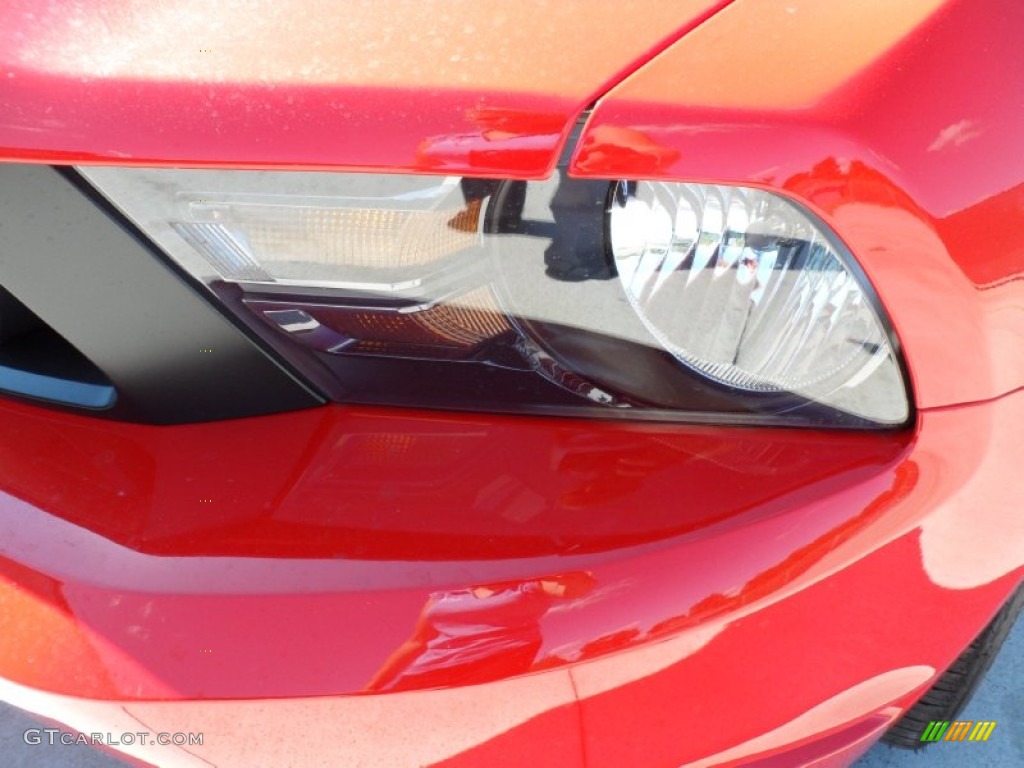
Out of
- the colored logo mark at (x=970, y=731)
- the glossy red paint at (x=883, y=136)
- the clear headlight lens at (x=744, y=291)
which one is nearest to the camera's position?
the glossy red paint at (x=883, y=136)

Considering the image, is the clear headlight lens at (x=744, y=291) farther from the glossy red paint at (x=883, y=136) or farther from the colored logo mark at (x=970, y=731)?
the colored logo mark at (x=970, y=731)

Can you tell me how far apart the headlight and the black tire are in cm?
59

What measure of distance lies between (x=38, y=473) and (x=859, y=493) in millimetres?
904

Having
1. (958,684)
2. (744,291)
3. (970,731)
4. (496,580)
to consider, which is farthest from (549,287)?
(970,731)

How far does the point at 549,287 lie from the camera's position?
1.03 meters

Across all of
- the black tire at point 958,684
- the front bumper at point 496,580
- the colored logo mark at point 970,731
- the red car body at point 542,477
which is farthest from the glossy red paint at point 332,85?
the colored logo mark at point 970,731

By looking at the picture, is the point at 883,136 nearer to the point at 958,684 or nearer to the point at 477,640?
the point at 477,640

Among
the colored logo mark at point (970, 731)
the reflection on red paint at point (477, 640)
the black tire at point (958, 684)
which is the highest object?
the reflection on red paint at point (477, 640)

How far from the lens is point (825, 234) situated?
0.88 m

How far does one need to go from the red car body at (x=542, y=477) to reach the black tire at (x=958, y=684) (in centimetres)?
26

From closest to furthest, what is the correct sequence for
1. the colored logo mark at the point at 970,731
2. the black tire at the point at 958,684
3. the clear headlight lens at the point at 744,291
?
the clear headlight lens at the point at 744,291
the black tire at the point at 958,684
the colored logo mark at the point at 970,731

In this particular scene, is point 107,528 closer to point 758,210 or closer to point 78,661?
point 78,661

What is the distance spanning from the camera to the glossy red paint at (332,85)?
0.81 m

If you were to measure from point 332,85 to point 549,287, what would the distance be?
318 mm
